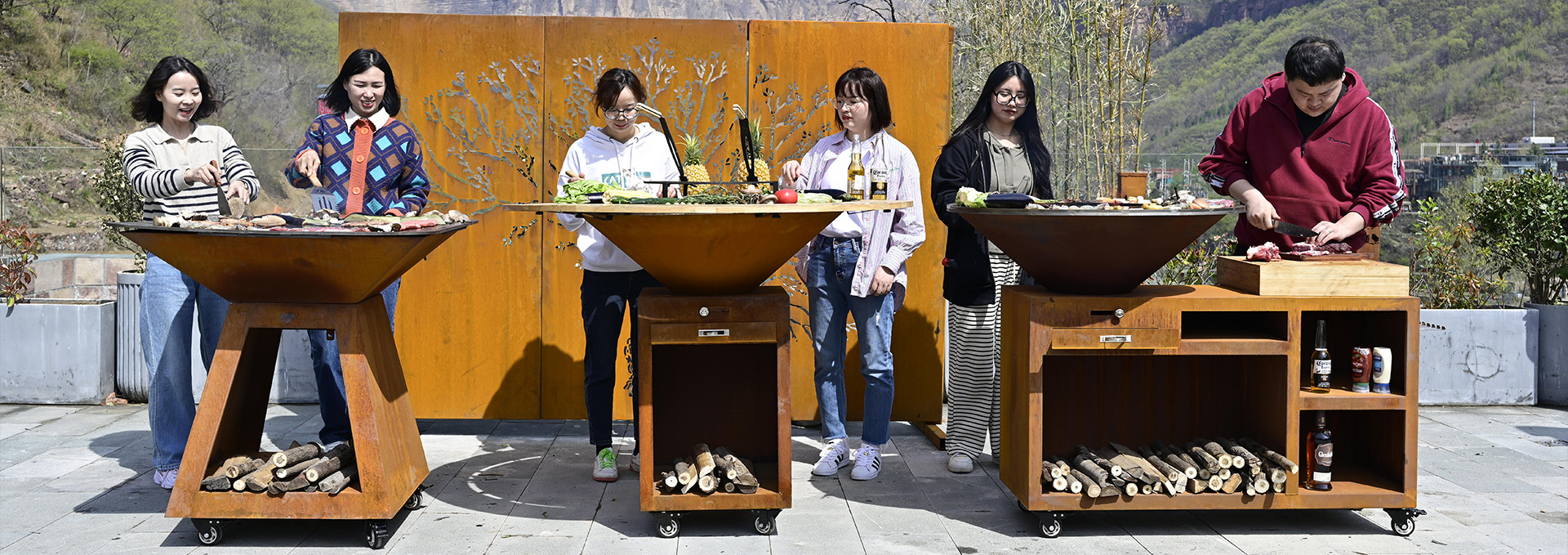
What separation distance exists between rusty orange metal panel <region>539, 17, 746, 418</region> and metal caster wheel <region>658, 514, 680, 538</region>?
1.52 meters

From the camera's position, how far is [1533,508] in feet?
12.4

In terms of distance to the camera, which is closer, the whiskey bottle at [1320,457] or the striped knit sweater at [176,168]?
the whiskey bottle at [1320,457]

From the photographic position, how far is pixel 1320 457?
11.5ft

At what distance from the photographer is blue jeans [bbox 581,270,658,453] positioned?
396cm

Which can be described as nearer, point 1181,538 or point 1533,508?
point 1181,538

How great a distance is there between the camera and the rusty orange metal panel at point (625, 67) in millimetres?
4730

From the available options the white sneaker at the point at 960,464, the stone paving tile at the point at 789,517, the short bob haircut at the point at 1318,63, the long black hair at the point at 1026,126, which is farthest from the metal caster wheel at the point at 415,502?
the short bob haircut at the point at 1318,63

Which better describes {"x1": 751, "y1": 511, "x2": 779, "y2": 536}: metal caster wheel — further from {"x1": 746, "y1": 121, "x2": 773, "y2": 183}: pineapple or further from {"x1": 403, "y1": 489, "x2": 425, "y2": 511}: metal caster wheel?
{"x1": 403, "y1": 489, "x2": 425, "y2": 511}: metal caster wheel

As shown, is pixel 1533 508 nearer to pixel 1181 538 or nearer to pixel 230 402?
pixel 1181 538

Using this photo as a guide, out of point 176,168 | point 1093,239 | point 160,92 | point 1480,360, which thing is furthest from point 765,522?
point 1480,360

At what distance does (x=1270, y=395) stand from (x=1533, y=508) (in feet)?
3.53

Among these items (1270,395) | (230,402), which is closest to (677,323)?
(230,402)

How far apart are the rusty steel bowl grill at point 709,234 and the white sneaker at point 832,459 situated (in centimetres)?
98

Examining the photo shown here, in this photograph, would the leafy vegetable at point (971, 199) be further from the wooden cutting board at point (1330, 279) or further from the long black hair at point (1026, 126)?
the wooden cutting board at point (1330, 279)
